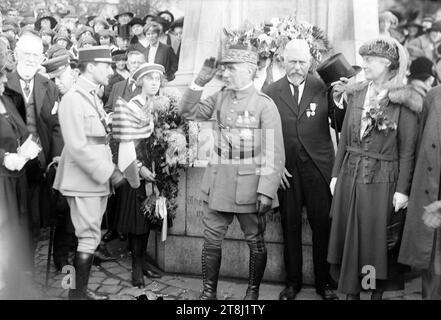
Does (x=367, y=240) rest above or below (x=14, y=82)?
below

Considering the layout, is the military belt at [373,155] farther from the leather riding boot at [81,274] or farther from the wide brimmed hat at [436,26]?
the wide brimmed hat at [436,26]

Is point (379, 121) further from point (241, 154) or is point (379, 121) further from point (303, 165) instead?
point (241, 154)

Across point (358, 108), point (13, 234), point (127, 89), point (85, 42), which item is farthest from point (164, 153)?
point (85, 42)

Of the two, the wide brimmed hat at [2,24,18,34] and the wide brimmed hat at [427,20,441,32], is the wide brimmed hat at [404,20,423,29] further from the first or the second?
the wide brimmed hat at [2,24,18,34]

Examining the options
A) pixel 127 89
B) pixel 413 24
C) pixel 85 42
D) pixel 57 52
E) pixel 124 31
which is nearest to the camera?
pixel 57 52

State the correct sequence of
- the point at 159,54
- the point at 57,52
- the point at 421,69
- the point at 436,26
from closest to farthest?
1. the point at 57,52
2. the point at 421,69
3. the point at 159,54
4. the point at 436,26

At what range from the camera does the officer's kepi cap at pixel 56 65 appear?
17.8 feet

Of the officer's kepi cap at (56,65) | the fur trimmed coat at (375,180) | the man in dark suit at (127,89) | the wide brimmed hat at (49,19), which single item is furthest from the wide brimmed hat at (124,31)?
the fur trimmed coat at (375,180)

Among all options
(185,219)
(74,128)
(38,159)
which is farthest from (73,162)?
(185,219)

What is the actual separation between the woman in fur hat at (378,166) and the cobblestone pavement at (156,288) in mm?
733

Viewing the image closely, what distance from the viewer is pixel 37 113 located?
5117mm

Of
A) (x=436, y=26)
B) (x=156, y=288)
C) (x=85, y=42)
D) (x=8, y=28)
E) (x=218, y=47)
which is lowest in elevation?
(x=156, y=288)

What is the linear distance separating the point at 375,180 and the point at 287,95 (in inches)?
45.9

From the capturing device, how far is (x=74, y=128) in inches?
162
